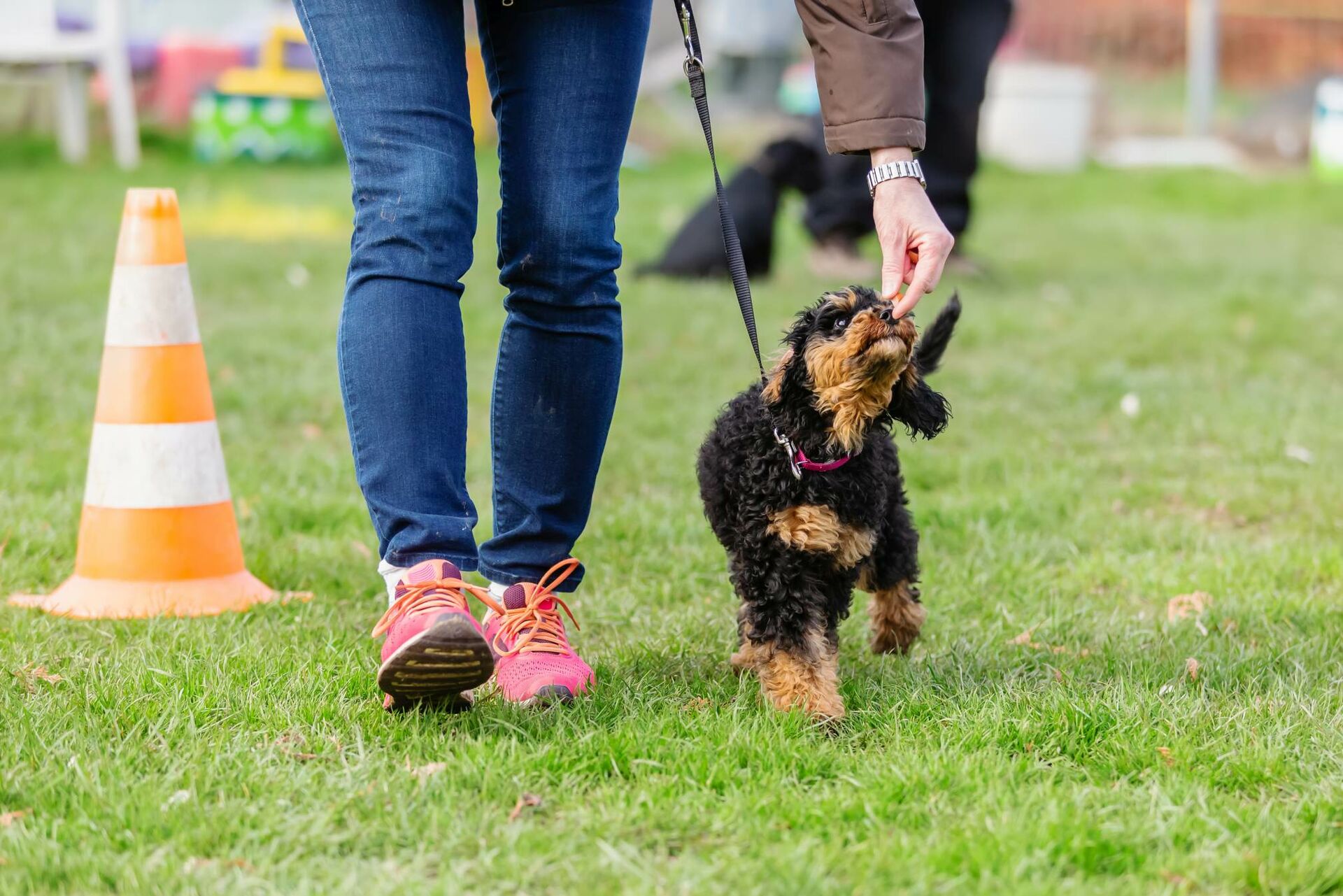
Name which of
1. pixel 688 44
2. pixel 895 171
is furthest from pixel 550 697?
pixel 688 44

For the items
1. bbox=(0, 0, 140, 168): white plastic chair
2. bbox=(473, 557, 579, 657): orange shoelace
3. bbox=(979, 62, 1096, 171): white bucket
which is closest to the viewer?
bbox=(473, 557, 579, 657): orange shoelace

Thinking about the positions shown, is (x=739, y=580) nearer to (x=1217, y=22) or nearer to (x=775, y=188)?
(x=775, y=188)

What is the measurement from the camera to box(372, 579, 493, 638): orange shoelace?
2600 mm

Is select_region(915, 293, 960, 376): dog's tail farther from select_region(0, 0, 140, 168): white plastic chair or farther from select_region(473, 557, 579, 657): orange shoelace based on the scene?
select_region(0, 0, 140, 168): white plastic chair

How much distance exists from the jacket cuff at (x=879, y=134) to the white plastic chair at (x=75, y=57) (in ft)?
32.8

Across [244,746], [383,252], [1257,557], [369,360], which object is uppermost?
[383,252]

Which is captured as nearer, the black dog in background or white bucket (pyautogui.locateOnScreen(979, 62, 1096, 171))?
the black dog in background

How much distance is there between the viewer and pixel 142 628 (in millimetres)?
3383

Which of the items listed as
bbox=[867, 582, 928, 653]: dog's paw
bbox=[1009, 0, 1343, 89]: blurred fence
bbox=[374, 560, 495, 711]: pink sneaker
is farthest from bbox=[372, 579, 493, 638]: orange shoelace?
bbox=[1009, 0, 1343, 89]: blurred fence

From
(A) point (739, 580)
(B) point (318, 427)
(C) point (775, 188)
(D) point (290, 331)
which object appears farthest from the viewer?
(C) point (775, 188)

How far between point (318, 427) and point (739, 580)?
2.95m

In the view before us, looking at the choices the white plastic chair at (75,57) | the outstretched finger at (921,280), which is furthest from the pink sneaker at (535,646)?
the white plastic chair at (75,57)

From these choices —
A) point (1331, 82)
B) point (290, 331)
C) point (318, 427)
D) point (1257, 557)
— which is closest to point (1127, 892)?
point (1257, 557)

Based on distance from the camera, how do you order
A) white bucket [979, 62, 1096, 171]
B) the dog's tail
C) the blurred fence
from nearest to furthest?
the dog's tail → white bucket [979, 62, 1096, 171] → the blurred fence
